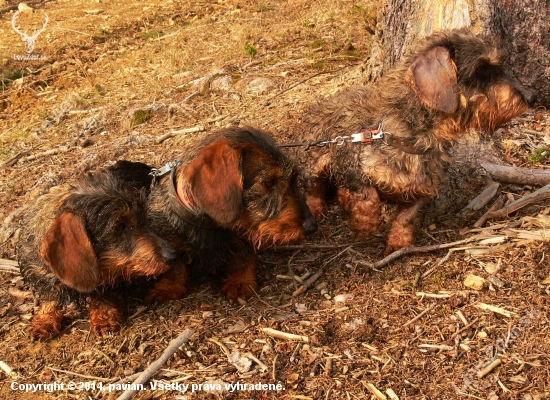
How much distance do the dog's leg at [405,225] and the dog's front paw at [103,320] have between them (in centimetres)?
249

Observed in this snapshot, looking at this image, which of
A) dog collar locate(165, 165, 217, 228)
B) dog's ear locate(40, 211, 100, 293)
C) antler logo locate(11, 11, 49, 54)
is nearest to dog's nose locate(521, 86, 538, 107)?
dog collar locate(165, 165, 217, 228)

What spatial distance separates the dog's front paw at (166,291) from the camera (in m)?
4.71

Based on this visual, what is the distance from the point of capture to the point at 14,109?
927cm

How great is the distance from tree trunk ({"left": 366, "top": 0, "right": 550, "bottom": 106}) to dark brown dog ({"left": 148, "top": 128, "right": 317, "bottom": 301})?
2.40m

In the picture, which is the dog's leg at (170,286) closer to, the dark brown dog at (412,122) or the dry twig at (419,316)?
the dark brown dog at (412,122)

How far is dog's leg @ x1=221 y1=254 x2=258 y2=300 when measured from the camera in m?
4.73

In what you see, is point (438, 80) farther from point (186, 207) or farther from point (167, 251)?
point (167, 251)

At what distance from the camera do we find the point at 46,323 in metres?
4.54

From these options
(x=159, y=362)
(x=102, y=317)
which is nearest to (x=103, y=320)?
(x=102, y=317)

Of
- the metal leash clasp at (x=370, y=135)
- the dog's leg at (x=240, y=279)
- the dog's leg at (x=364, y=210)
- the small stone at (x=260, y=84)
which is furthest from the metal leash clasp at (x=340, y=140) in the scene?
the small stone at (x=260, y=84)

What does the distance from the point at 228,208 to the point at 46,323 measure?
196 centimetres

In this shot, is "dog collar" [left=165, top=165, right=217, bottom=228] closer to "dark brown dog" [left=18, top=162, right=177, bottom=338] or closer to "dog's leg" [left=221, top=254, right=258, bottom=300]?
"dark brown dog" [left=18, top=162, right=177, bottom=338]

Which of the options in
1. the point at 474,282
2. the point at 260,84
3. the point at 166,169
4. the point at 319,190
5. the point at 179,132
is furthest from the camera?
the point at 260,84

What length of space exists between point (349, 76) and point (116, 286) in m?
4.25
